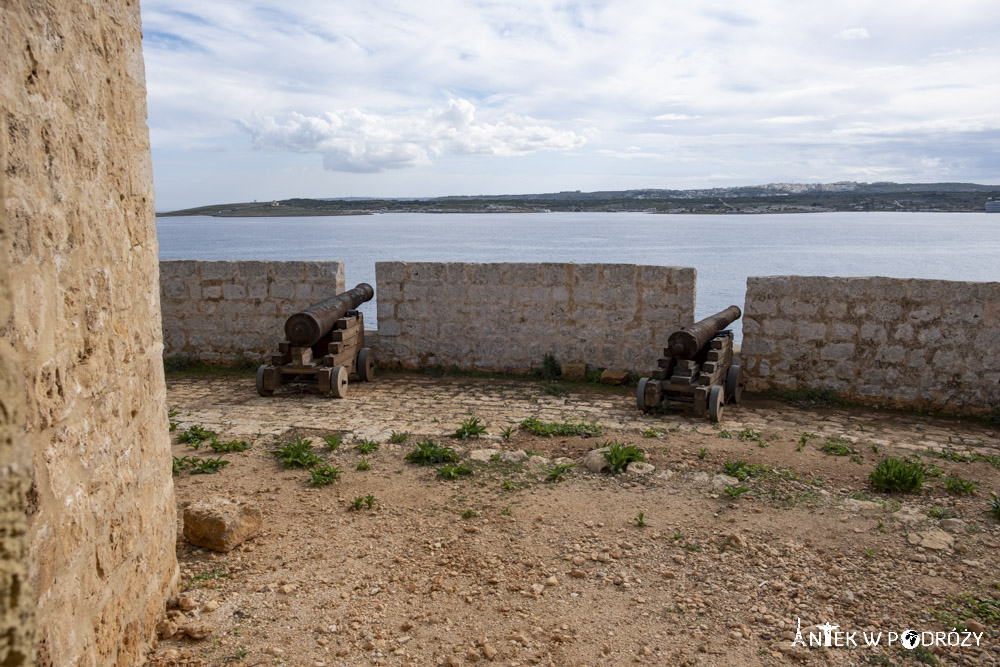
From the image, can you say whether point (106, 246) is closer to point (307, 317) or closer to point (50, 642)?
point (50, 642)

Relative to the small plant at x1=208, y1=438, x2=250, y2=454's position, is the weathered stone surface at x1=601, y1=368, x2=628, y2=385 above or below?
above

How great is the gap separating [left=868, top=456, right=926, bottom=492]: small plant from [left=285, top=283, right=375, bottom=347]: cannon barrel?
5.41 m

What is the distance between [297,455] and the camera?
5.43 m

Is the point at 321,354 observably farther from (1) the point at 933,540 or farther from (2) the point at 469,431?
(1) the point at 933,540

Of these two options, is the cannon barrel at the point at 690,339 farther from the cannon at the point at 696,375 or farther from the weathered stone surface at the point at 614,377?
the weathered stone surface at the point at 614,377

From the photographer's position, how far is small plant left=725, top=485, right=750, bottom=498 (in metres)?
4.67

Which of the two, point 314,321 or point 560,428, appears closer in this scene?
point 560,428

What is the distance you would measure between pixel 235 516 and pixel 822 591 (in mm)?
3169

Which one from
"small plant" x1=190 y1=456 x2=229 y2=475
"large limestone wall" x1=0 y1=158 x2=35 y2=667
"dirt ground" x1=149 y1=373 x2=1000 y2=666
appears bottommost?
"dirt ground" x1=149 y1=373 x2=1000 y2=666

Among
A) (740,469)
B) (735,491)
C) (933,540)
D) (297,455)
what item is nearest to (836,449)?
(740,469)

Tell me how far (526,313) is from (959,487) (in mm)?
4863

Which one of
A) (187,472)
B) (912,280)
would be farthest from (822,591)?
(912,280)

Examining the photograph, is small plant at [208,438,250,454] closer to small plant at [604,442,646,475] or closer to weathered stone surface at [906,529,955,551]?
small plant at [604,442,646,475]

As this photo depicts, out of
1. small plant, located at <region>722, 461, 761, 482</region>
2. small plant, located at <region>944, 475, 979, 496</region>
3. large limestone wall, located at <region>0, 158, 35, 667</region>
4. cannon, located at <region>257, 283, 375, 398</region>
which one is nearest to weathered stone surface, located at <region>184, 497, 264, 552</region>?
small plant, located at <region>722, 461, 761, 482</region>
